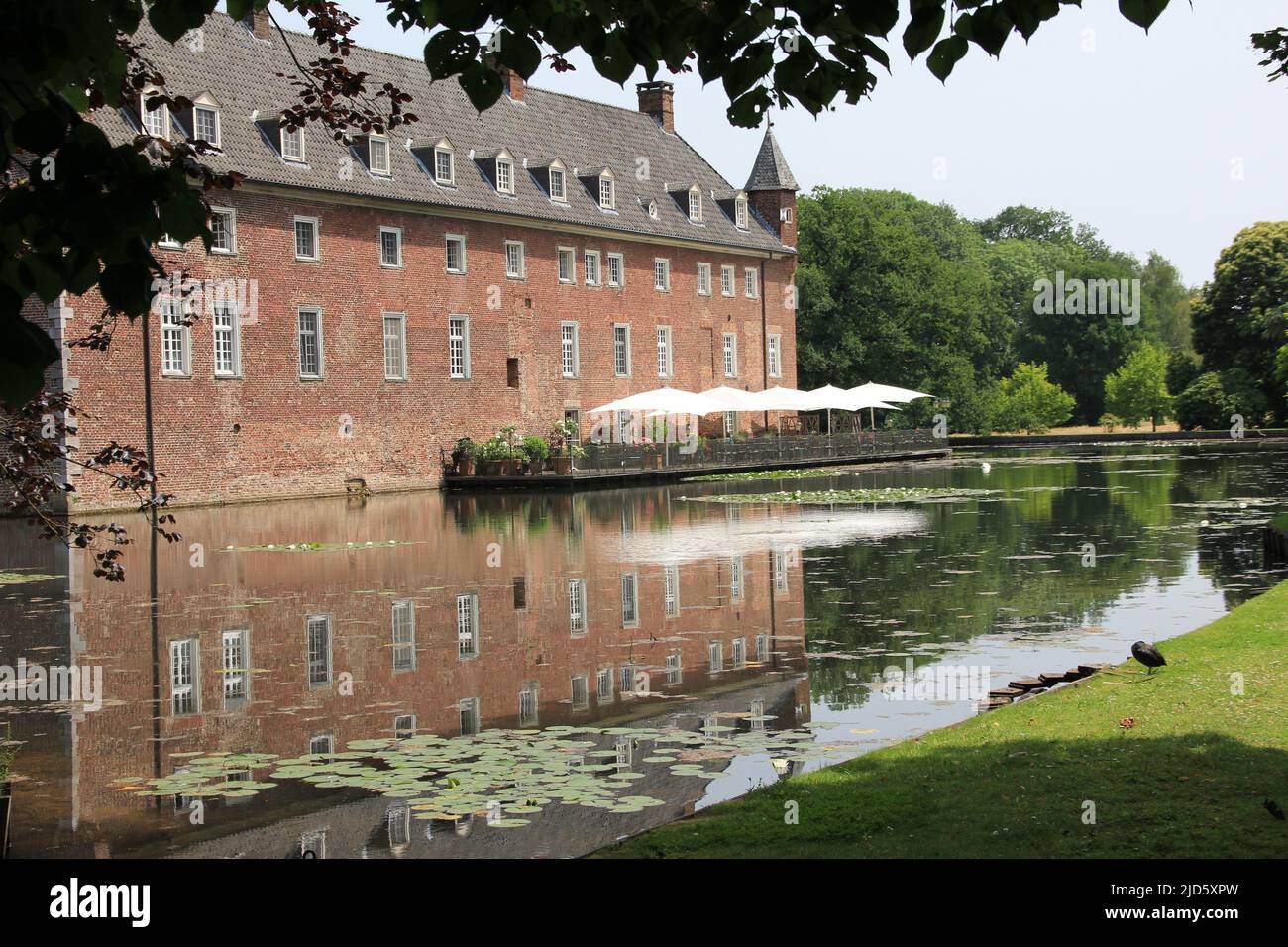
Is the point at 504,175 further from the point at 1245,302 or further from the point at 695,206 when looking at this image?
the point at 1245,302

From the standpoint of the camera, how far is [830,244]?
242 feet

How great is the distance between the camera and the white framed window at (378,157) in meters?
44.3

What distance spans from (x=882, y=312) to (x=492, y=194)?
3061 cm

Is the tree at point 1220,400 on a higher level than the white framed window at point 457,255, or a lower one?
lower

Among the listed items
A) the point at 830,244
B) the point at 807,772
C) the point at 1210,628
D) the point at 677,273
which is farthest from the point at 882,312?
the point at 807,772

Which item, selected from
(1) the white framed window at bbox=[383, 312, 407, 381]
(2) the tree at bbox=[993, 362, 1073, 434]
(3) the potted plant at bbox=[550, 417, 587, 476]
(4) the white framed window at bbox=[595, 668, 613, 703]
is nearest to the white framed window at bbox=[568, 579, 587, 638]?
(4) the white framed window at bbox=[595, 668, 613, 703]

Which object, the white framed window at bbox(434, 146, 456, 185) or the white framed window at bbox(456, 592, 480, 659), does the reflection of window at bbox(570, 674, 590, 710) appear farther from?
the white framed window at bbox(434, 146, 456, 185)

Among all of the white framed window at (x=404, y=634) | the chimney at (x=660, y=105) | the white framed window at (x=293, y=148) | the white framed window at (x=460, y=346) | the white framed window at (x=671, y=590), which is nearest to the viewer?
the white framed window at (x=404, y=634)

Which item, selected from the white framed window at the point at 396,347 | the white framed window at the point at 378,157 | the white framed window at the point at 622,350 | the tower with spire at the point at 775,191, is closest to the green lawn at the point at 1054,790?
the white framed window at the point at 396,347

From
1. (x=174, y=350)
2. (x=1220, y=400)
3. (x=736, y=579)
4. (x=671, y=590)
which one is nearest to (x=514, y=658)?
(x=671, y=590)

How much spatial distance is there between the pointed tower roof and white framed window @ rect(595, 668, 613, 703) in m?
54.0

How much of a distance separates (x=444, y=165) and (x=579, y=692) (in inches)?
1488

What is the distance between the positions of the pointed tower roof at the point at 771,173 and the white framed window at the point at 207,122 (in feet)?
97.9

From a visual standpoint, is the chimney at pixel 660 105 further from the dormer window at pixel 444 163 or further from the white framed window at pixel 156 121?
the white framed window at pixel 156 121
